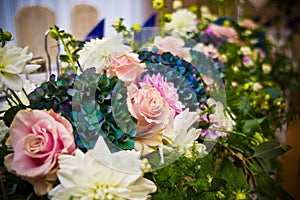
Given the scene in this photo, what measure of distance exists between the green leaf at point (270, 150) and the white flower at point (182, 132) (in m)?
0.18

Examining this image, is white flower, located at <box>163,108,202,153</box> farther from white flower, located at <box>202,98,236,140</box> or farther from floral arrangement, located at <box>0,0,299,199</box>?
white flower, located at <box>202,98,236,140</box>

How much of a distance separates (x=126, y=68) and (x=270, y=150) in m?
0.31

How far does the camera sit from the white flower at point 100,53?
1.94 feet

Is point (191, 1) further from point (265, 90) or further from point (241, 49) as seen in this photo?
point (265, 90)

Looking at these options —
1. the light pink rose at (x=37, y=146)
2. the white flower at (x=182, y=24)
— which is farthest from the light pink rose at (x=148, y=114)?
the white flower at (x=182, y=24)

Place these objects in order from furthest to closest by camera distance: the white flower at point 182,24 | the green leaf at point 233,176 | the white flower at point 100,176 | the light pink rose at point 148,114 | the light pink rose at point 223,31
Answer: the light pink rose at point 223,31, the white flower at point 182,24, the green leaf at point 233,176, the light pink rose at point 148,114, the white flower at point 100,176

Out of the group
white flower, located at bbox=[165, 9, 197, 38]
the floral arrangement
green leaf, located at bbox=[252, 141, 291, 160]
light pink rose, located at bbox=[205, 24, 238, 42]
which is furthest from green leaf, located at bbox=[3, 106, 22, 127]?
light pink rose, located at bbox=[205, 24, 238, 42]

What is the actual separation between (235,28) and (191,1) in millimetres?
1982

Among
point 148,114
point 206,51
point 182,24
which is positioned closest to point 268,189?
point 148,114

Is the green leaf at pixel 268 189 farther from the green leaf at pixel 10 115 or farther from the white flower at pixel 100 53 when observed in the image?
the green leaf at pixel 10 115

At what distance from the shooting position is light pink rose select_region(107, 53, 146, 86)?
571 millimetres

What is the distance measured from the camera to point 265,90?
3.52 feet

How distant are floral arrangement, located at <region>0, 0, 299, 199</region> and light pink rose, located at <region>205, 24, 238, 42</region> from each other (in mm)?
525

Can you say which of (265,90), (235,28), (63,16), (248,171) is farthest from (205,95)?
(63,16)
